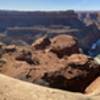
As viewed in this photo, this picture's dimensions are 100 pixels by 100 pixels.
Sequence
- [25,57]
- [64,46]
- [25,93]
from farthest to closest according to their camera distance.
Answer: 1. [64,46]
2. [25,57]
3. [25,93]

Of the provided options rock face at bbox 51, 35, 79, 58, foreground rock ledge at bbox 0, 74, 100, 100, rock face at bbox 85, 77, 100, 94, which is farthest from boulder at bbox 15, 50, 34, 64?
foreground rock ledge at bbox 0, 74, 100, 100

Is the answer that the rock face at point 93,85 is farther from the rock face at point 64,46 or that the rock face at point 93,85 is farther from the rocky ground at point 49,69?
the rock face at point 64,46

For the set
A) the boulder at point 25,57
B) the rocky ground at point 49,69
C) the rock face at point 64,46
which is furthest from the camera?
the rock face at point 64,46

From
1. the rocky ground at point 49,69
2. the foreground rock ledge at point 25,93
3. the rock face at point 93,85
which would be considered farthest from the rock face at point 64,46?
the foreground rock ledge at point 25,93

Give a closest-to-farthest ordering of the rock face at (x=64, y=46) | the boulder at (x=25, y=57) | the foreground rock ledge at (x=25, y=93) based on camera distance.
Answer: the foreground rock ledge at (x=25, y=93), the boulder at (x=25, y=57), the rock face at (x=64, y=46)

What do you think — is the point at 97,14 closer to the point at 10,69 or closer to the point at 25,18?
the point at 25,18

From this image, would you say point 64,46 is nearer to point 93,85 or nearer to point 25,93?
point 93,85

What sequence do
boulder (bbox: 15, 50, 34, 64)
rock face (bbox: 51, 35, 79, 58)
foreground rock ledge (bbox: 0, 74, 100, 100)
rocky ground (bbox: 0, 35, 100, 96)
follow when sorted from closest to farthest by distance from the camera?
foreground rock ledge (bbox: 0, 74, 100, 100) → rocky ground (bbox: 0, 35, 100, 96) → boulder (bbox: 15, 50, 34, 64) → rock face (bbox: 51, 35, 79, 58)

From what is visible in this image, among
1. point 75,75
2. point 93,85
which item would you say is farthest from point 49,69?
point 93,85

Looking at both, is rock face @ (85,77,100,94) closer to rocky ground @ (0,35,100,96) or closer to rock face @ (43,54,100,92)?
rocky ground @ (0,35,100,96)

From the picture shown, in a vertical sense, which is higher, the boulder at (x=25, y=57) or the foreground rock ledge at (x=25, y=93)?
the foreground rock ledge at (x=25, y=93)

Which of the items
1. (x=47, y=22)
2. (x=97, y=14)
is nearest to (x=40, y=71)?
(x=47, y=22)
